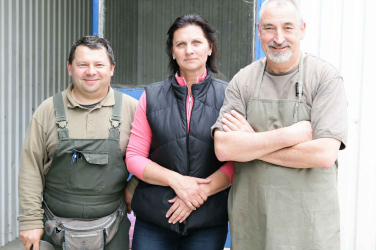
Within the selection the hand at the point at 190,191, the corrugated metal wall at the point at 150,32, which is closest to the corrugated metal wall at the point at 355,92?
the corrugated metal wall at the point at 150,32

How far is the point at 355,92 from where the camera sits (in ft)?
8.82

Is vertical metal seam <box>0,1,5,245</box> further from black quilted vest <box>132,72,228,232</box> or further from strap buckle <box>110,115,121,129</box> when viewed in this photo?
black quilted vest <box>132,72,228,232</box>

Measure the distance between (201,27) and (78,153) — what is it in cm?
98

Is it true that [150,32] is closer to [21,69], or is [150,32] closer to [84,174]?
[21,69]

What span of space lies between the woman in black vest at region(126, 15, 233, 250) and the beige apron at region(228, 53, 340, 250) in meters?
0.26

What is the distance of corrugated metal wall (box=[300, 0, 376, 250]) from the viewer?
2.65 m

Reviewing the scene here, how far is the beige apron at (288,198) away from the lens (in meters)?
1.57

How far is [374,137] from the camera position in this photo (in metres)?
2.64

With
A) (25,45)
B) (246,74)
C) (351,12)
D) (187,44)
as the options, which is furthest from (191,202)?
(25,45)

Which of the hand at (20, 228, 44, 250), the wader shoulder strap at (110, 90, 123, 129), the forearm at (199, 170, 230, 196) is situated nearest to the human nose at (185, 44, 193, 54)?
the wader shoulder strap at (110, 90, 123, 129)

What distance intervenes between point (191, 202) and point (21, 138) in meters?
2.46

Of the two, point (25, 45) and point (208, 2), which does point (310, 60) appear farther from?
point (25, 45)

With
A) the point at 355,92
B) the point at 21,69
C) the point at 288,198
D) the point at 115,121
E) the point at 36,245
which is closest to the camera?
the point at 288,198

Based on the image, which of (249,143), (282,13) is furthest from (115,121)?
(282,13)
